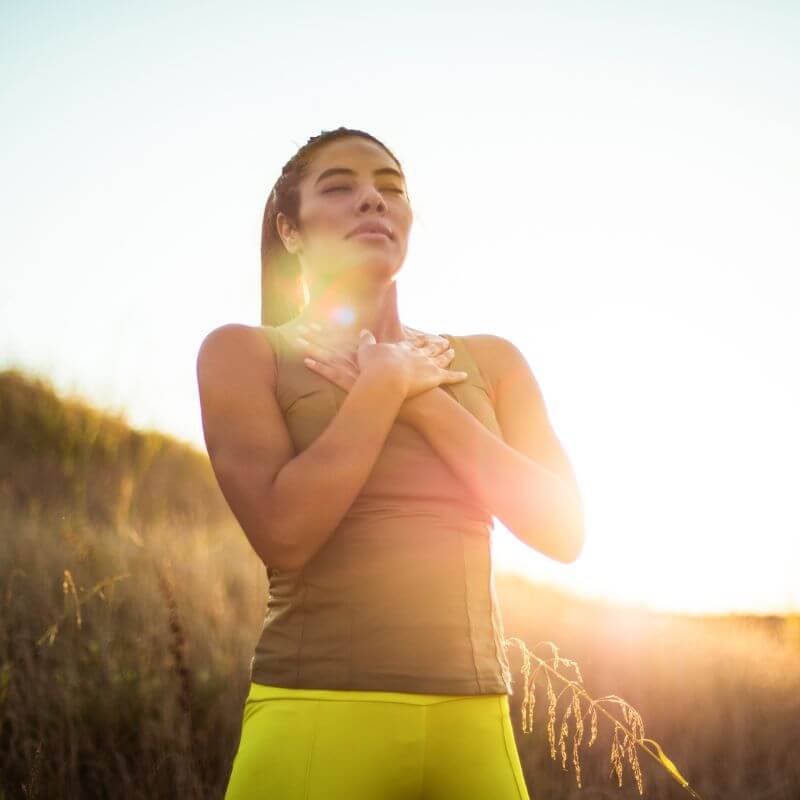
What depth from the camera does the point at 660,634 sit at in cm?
536

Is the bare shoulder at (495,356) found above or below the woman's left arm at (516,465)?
above

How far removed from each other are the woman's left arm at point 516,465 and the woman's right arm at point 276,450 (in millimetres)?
111

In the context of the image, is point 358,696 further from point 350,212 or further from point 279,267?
point 279,267

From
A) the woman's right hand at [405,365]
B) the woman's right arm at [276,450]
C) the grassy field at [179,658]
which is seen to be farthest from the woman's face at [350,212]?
the grassy field at [179,658]

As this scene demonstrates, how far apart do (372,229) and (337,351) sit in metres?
0.36

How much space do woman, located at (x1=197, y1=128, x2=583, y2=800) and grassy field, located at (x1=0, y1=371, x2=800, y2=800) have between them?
132 centimetres

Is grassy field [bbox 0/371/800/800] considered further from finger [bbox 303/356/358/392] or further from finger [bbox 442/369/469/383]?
finger [bbox 442/369/469/383]

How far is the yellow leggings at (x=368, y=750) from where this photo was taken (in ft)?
4.57

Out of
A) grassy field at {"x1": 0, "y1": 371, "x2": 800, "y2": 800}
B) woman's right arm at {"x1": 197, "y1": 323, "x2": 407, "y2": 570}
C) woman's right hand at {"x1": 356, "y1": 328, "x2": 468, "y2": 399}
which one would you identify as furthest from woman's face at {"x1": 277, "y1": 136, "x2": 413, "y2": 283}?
grassy field at {"x1": 0, "y1": 371, "x2": 800, "y2": 800}

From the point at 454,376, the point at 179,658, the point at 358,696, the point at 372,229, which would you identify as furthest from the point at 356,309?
the point at 179,658

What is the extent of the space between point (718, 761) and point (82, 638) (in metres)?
3.53

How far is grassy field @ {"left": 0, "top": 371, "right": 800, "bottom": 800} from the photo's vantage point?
3572mm

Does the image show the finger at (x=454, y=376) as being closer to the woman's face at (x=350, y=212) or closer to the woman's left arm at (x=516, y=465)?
the woman's left arm at (x=516, y=465)

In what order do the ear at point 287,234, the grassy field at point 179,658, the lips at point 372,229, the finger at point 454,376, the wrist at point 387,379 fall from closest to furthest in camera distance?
the wrist at point 387,379, the finger at point 454,376, the lips at point 372,229, the ear at point 287,234, the grassy field at point 179,658
